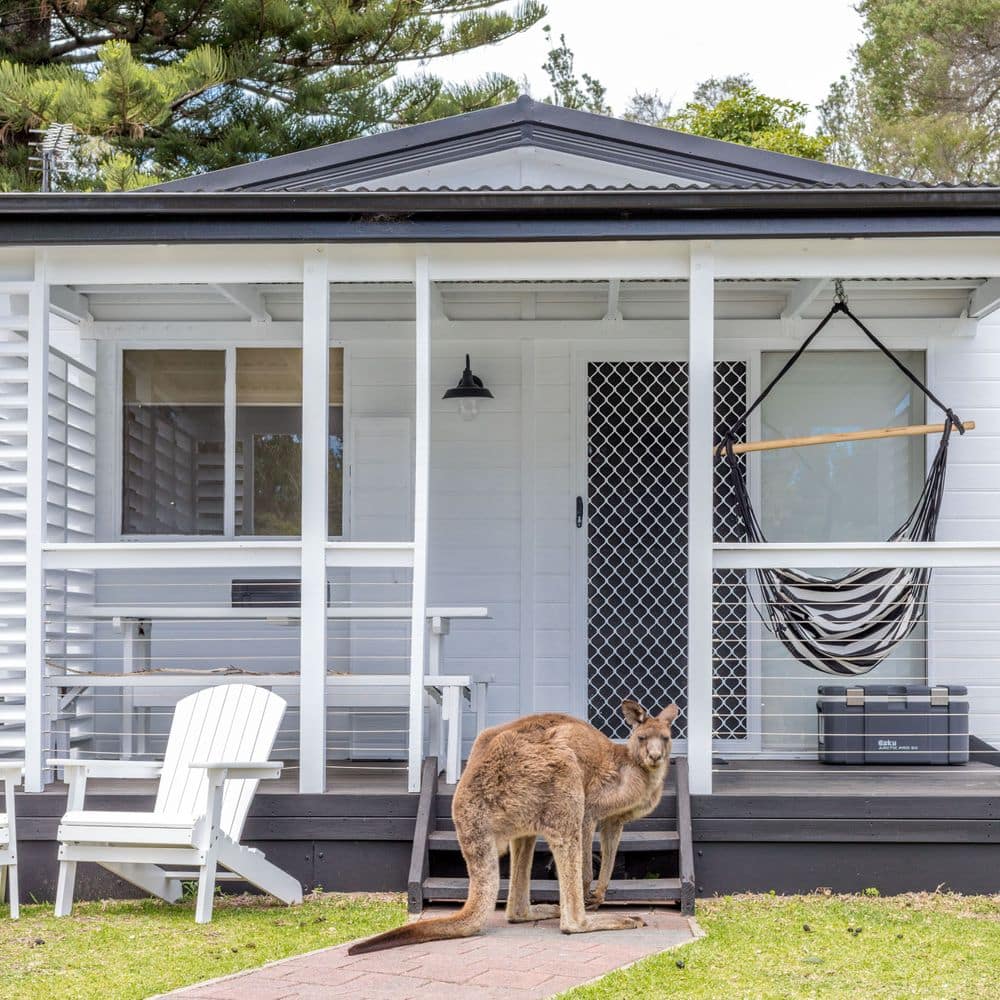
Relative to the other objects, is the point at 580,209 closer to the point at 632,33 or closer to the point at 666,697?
the point at 666,697

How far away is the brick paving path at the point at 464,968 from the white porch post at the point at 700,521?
102 cm

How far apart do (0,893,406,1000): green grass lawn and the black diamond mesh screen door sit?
2.53 meters

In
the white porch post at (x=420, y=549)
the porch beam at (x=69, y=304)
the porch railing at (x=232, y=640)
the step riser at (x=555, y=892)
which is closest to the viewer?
the step riser at (x=555, y=892)

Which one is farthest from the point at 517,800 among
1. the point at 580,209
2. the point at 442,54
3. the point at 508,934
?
the point at 442,54

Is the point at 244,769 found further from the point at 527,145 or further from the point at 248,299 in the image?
the point at 527,145

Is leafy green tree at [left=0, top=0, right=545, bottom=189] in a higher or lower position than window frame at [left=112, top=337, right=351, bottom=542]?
higher

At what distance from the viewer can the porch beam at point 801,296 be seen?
7.10 metres

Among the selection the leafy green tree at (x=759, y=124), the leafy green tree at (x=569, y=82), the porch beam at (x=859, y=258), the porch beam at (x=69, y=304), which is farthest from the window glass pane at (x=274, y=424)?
the leafy green tree at (x=569, y=82)

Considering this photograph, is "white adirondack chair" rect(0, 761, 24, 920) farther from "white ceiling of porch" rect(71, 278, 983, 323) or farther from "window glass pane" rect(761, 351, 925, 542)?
"window glass pane" rect(761, 351, 925, 542)

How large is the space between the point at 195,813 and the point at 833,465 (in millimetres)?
4156

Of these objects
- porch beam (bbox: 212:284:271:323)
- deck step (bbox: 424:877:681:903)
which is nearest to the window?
porch beam (bbox: 212:284:271:323)

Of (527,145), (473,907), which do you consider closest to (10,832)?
(473,907)

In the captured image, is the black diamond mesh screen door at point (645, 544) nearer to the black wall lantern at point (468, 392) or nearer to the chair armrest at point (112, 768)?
the black wall lantern at point (468, 392)

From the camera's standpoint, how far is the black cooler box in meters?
7.31
